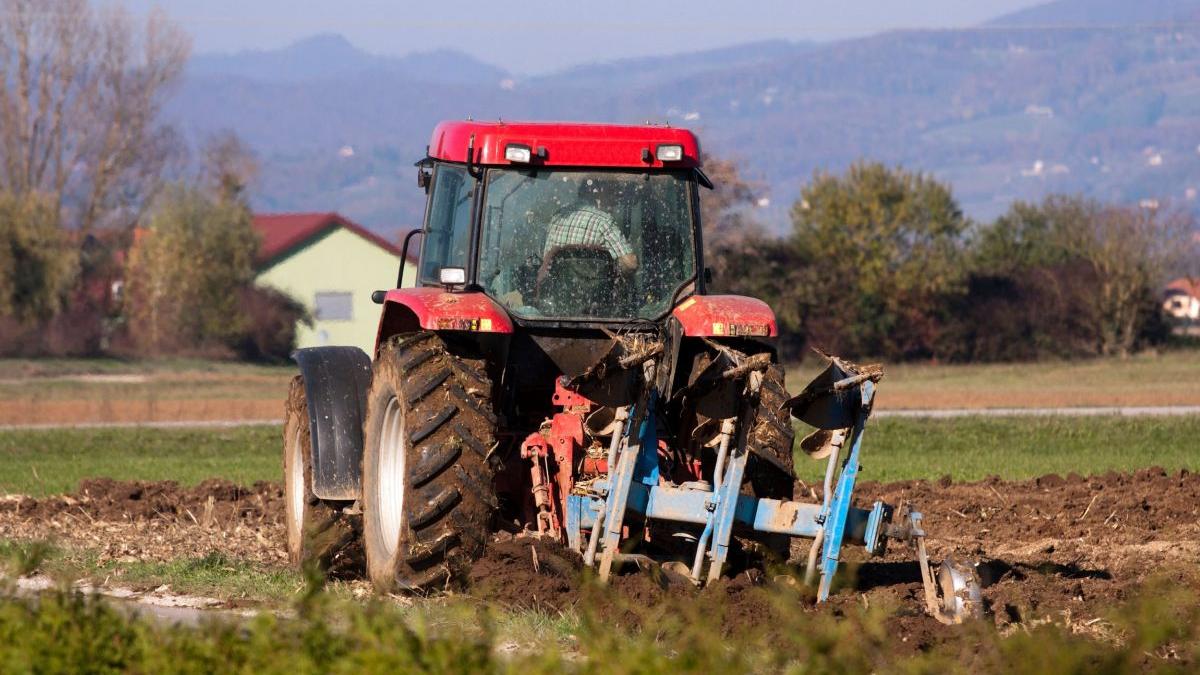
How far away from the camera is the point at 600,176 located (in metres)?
9.22

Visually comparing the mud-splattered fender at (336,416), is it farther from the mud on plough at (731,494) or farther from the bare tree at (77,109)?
the bare tree at (77,109)

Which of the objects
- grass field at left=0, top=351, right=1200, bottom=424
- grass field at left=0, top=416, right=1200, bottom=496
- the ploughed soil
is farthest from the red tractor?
grass field at left=0, top=351, right=1200, bottom=424

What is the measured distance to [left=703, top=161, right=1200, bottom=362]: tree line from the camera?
57.1 meters

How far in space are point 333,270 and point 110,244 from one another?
10978 millimetres

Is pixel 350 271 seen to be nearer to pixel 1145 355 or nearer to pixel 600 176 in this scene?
pixel 1145 355

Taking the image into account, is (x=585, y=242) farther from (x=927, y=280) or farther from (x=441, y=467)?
(x=927, y=280)

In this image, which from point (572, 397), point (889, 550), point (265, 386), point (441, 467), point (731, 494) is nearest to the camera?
point (731, 494)

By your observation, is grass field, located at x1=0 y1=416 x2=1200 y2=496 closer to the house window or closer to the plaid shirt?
the plaid shirt

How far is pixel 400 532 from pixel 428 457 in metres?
0.45

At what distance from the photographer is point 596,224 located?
9.20m

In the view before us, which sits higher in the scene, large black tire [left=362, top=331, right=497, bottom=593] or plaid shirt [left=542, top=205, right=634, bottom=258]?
plaid shirt [left=542, top=205, right=634, bottom=258]

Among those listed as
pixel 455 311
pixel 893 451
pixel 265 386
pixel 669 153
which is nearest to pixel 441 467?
pixel 455 311

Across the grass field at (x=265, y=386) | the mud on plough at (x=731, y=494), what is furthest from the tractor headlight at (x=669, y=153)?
the grass field at (x=265, y=386)

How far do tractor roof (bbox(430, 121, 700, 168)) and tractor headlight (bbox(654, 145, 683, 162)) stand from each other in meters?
0.04
